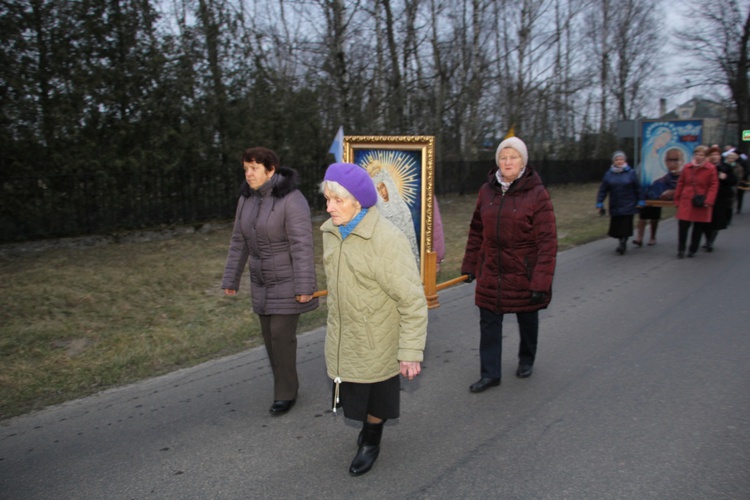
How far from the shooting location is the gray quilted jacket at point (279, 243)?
402 centimetres

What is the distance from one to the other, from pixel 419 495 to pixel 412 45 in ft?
61.7

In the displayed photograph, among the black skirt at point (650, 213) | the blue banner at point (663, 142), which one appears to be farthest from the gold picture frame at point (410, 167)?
the blue banner at point (663, 142)

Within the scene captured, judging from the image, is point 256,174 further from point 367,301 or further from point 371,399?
point 371,399

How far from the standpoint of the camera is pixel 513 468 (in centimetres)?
335

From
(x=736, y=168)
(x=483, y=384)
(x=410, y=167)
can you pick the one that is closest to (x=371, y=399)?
(x=483, y=384)

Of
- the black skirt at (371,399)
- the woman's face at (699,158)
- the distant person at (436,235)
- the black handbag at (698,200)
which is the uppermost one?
the woman's face at (699,158)

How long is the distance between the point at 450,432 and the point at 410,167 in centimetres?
242

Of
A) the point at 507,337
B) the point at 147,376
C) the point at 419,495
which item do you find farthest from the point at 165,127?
the point at 419,495

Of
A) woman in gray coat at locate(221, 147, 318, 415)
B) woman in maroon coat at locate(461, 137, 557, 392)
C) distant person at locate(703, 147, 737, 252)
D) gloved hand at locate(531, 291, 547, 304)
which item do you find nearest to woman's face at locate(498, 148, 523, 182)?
woman in maroon coat at locate(461, 137, 557, 392)

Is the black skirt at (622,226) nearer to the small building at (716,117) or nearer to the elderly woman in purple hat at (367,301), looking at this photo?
the elderly woman in purple hat at (367,301)

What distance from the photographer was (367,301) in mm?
3080

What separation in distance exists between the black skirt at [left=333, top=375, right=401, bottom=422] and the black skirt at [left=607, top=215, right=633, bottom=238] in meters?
8.33

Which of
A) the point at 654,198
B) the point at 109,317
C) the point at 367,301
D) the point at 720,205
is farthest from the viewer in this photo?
the point at 654,198

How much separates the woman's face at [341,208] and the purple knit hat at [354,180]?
0.13 ft
